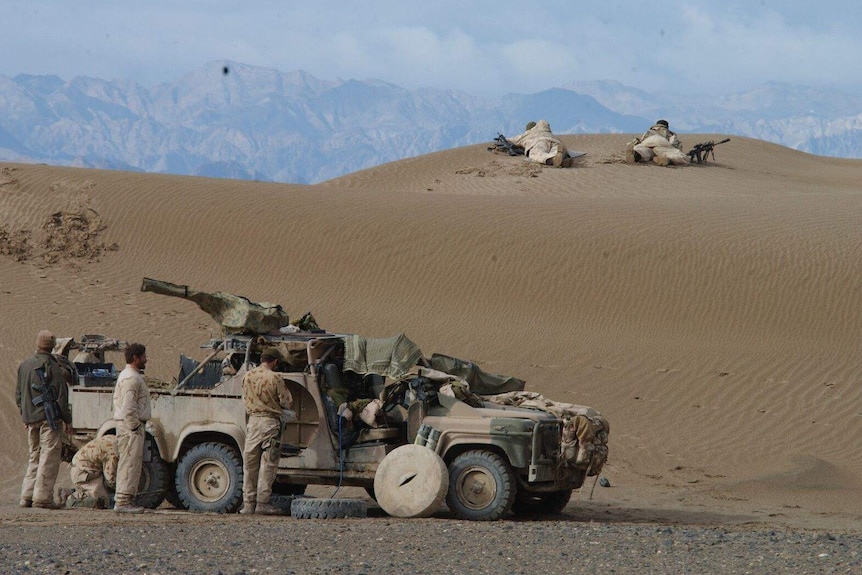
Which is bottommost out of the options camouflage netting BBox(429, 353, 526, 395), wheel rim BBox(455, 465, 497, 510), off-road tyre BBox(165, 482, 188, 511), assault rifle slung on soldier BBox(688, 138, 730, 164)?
off-road tyre BBox(165, 482, 188, 511)

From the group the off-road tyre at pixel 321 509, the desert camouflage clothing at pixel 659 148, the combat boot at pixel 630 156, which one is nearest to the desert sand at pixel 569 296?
the off-road tyre at pixel 321 509

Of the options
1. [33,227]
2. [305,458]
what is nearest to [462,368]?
[305,458]

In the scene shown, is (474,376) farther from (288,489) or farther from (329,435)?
(288,489)

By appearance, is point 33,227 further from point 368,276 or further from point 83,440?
point 83,440

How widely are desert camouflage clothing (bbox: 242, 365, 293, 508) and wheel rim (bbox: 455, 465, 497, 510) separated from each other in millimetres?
1564

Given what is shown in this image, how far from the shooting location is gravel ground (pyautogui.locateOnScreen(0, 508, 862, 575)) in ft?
24.5

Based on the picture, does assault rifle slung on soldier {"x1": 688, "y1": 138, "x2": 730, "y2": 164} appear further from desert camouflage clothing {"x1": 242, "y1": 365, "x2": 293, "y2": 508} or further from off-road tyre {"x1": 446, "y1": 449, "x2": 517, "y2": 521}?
desert camouflage clothing {"x1": 242, "y1": 365, "x2": 293, "y2": 508}

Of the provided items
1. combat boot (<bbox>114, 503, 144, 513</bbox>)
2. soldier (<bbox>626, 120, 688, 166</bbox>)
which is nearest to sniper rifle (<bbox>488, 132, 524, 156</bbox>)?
soldier (<bbox>626, 120, 688, 166</bbox>)

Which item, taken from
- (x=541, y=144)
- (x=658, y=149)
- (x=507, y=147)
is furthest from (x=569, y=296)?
(x=507, y=147)

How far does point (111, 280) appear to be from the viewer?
23.6 m

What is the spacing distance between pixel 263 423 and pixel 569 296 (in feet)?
45.2

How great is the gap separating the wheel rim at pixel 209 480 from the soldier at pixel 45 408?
1.18 meters

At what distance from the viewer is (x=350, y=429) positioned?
10.7 meters

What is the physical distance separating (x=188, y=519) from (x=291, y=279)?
14.6 m
